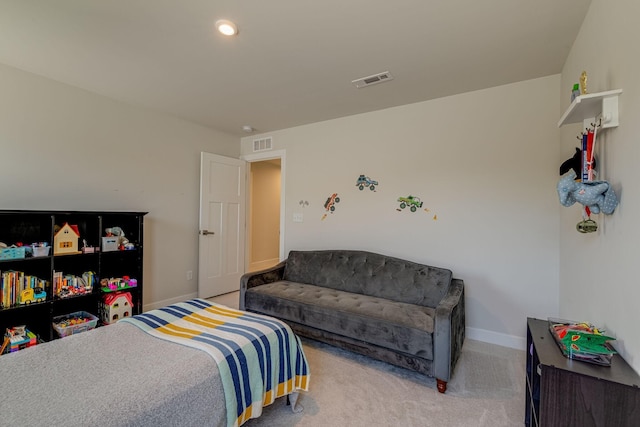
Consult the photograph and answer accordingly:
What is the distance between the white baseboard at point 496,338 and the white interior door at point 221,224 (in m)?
3.24

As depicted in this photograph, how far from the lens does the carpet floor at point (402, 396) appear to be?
1.74 m

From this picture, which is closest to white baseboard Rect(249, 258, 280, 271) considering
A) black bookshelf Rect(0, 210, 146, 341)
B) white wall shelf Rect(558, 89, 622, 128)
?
black bookshelf Rect(0, 210, 146, 341)

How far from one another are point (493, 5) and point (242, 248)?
4054mm

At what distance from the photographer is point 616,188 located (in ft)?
4.26

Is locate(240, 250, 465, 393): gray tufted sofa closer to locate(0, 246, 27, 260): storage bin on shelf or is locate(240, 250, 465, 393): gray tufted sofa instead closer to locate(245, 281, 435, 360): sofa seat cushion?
locate(245, 281, 435, 360): sofa seat cushion

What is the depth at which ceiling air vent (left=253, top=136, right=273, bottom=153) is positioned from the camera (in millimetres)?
4328

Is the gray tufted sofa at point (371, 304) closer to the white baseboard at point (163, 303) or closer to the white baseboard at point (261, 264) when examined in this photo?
the white baseboard at point (163, 303)

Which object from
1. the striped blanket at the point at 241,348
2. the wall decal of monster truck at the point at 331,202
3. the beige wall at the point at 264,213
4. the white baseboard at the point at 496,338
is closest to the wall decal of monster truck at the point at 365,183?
the wall decal of monster truck at the point at 331,202

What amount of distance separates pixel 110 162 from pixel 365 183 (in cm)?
292

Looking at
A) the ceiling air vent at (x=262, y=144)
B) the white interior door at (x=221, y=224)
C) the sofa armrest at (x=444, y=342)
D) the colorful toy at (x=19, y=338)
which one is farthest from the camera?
the ceiling air vent at (x=262, y=144)

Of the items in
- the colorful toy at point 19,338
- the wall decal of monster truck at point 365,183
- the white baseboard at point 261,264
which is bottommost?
the white baseboard at point 261,264

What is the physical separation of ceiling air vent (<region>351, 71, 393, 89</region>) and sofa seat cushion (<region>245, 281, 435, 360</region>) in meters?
2.06

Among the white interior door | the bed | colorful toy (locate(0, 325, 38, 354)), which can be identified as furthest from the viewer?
the white interior door

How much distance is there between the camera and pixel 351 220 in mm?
3562
